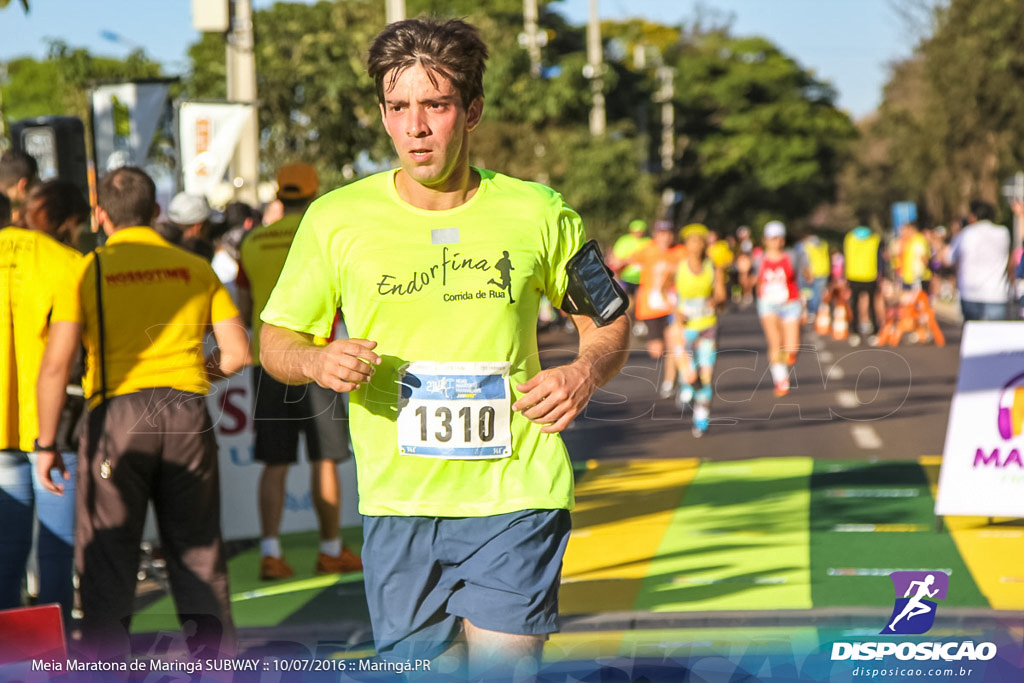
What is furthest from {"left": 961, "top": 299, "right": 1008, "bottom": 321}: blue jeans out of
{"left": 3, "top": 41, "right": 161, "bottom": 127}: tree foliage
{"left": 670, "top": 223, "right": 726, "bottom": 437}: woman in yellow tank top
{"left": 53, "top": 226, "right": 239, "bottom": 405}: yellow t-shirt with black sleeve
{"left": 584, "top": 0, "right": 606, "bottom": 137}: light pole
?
{"left": 3, "top": 41, "right": 161, "bottom": 127}: tree foliage

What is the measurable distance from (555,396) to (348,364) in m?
0.46

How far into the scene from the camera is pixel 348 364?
3145 millimetres

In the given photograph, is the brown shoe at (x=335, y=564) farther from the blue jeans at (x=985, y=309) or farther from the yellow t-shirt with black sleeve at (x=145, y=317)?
the blue jeans at (x=985, y=309)

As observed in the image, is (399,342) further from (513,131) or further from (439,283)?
(513,131)

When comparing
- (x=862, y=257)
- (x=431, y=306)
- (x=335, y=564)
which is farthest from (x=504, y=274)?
(x=862, y=257)

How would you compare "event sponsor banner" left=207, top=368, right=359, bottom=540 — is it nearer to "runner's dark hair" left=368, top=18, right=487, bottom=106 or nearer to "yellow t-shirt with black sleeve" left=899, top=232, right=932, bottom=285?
"runner's dark hair" left=368, top=18, right=487, bottom=106

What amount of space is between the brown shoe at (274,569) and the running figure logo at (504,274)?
483 cm

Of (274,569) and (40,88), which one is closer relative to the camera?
(274,569)

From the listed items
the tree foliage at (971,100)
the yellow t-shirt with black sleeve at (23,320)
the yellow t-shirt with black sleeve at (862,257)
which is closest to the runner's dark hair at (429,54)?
the yellow t-shirt with black sleeve at (23,320)

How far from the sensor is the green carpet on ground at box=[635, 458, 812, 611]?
709 cm

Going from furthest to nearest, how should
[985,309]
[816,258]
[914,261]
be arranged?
1. [816,258]
2. [914,261]
3. [985,309]

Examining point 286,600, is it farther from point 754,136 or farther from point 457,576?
point 754,136

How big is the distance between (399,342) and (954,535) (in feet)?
19.2

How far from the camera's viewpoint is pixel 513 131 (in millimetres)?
33906
